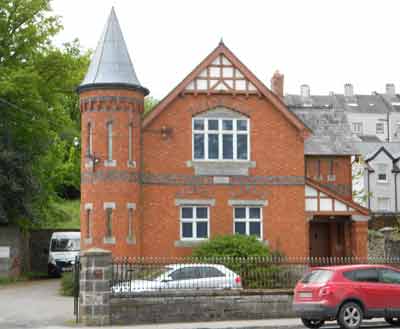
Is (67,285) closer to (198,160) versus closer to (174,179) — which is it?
(174,179)

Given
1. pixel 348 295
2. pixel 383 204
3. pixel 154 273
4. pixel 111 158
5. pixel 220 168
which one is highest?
pixel 111 158

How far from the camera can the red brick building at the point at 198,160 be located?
1235 inches

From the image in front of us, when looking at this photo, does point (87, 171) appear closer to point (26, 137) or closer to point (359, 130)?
point (26, 137)

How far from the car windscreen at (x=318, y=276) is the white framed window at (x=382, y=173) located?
50.4 meters

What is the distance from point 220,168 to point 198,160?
992mm

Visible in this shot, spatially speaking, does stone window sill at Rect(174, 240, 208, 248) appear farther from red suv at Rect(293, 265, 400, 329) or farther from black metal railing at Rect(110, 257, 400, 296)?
red suv at Rect(293, 265, 400, 329)

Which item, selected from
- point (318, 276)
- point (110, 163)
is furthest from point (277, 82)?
point (318, 276)

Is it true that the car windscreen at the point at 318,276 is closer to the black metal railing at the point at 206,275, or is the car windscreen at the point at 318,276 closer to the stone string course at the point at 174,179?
the black metal railing at the point at 206,275

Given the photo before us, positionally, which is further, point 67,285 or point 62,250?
point 62,250

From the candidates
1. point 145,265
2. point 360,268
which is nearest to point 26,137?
point 145,265

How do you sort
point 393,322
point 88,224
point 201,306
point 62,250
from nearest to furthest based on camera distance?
1. point 393,322
2. point 201,306
3. point 88,224
4. point 62,250

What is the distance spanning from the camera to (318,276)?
1998 cm

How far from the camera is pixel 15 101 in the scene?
39344 mm

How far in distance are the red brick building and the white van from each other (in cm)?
812
